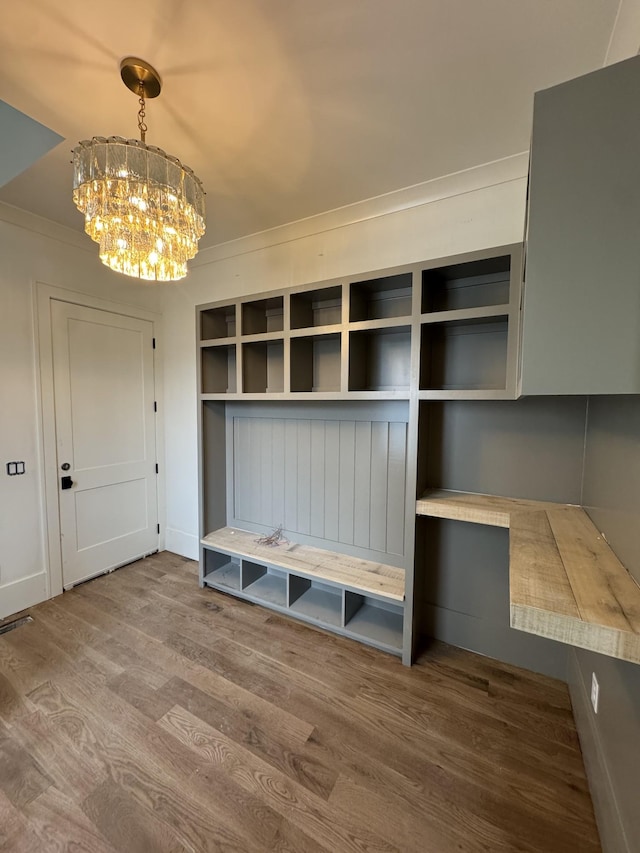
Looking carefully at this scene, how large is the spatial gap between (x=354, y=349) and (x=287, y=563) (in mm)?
1506

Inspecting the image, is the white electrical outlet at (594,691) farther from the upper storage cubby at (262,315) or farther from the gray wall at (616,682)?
the upper storage cubby at (262,315)

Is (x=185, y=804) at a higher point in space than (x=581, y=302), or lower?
lower

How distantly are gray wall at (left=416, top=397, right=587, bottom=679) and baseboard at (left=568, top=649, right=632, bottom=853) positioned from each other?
0.31 m

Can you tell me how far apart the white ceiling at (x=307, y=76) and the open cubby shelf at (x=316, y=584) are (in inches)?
96.4

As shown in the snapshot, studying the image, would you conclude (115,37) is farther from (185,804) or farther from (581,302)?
(185,804)

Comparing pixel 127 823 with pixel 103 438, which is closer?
pixel 127 823

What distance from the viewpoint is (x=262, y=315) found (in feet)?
8.64

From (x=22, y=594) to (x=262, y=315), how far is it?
9.01 ft

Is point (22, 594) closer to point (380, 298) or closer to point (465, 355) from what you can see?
point (380, 298)

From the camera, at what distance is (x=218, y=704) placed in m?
1.69

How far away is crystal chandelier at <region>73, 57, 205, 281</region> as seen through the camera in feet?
4.09

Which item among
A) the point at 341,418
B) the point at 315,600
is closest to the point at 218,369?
the point at 341,418

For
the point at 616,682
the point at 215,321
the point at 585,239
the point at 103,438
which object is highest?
the point at 215,321

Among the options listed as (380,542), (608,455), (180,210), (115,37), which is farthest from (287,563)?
(115,37)
